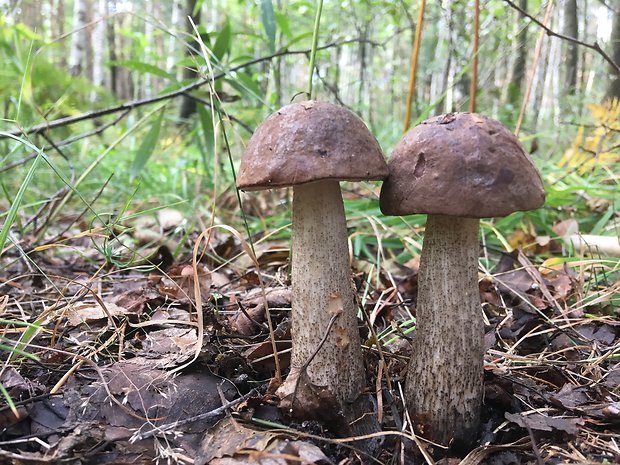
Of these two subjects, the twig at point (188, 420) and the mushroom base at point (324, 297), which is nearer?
the twig at point (188, 420)

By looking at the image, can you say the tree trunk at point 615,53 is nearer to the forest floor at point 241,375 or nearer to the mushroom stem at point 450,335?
the forest floor at point 241,375

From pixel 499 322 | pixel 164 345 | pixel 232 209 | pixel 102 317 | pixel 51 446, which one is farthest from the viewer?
pixel 232 209

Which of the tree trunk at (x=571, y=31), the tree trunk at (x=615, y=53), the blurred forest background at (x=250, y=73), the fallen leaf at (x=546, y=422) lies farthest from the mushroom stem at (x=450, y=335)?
the tree trunk at (x=571, y=31)

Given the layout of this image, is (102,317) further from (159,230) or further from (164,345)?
(159,230)

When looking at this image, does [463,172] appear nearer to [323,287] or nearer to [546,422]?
[323,287]

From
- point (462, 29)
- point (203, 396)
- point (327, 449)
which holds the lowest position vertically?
point (327, 449)

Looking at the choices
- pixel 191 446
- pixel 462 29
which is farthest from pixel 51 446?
pixel 462 29

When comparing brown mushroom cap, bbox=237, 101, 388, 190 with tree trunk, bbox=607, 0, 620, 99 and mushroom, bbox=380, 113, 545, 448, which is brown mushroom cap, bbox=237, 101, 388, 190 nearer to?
mushroom, bbox=380, 113, 545, 448

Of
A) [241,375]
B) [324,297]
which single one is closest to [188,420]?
[241,375]
